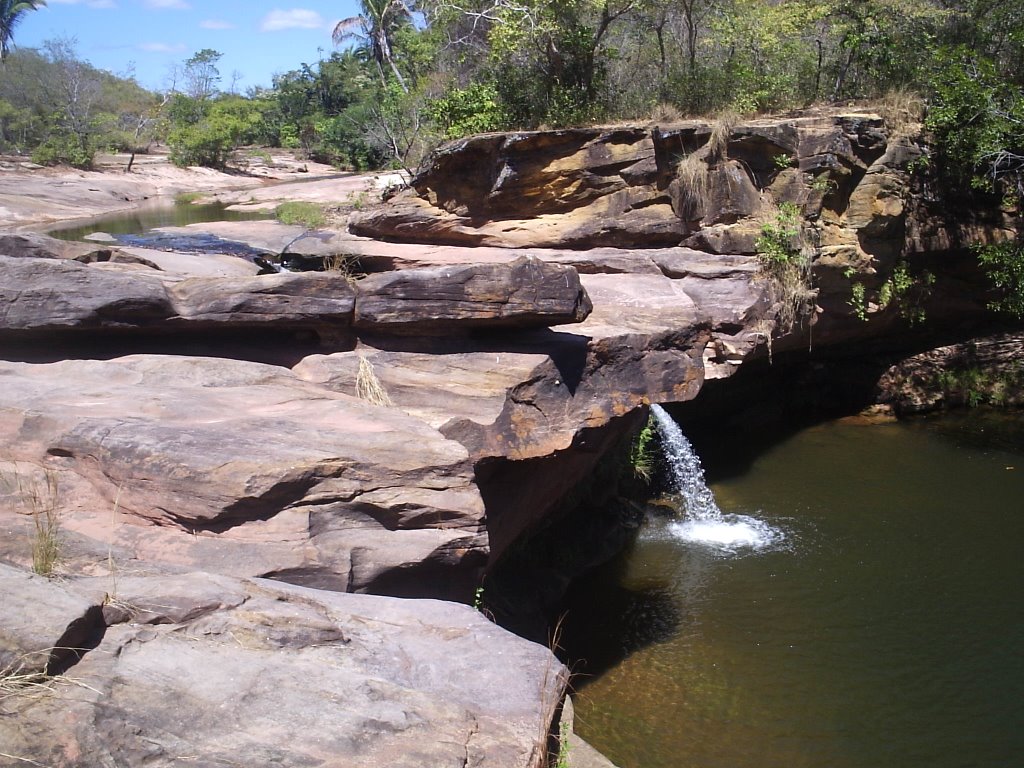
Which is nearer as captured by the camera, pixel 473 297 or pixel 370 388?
pixel 370 388

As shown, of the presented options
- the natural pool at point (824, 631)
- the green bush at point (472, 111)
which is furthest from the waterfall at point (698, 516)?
the green bush at point (472, 111)

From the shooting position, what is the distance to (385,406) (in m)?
6.63

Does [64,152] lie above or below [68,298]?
above

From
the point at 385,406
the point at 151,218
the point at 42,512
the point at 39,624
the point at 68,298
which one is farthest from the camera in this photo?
the point at 151,218

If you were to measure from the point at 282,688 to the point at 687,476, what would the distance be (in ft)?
26.3

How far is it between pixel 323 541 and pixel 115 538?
43.0 inches

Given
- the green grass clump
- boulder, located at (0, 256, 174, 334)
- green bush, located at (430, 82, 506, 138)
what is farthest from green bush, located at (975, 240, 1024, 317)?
the green grass clump

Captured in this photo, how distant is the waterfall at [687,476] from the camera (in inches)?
408

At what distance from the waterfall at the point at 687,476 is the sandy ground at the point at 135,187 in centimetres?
1394

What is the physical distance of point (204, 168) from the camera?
3866 cm

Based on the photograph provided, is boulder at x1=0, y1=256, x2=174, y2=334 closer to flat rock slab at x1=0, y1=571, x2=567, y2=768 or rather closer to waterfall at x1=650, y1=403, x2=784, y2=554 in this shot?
flat rock slab at x1=0, y1=571, x2=567, y2=768

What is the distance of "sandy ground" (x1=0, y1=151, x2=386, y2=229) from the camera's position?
82.9ft

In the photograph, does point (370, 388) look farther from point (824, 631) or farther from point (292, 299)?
point (824, 631)

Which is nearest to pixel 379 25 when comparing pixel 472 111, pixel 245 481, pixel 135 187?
pixel 135 187
